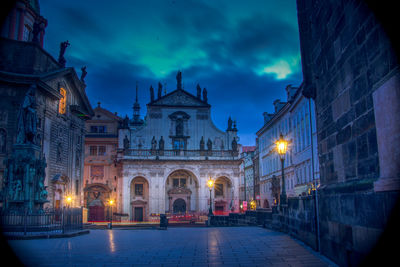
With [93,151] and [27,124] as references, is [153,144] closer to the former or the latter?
[93,151]

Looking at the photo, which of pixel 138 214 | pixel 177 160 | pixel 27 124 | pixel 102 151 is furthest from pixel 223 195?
pixel 27 124

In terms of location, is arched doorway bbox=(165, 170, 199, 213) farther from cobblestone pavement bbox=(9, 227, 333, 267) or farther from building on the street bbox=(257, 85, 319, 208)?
cobblestone pavement bbox=(9, 227, 333, 267)

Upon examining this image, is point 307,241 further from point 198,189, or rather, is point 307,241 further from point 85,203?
point 85,203

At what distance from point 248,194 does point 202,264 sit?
196ft

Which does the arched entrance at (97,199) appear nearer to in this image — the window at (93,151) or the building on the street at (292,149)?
the window at (93,151)

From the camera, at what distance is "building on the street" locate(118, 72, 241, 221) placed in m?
47.8

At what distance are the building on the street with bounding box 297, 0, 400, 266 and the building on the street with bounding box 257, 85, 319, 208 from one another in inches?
525

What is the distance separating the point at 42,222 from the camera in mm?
16516

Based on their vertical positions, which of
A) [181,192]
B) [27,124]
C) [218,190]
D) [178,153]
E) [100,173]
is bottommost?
[181,192]

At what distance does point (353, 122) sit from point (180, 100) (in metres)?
46.7

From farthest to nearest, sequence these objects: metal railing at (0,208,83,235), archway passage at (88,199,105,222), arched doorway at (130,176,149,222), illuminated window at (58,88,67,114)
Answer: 1. archway passage at (88,199,105,222)
2. arched doorway at (130,176,149,222)
3. illuminated window at (58,88,67,114)
4. metal railing at (0,208,83,235)

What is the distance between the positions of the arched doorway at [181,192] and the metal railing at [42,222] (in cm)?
3252

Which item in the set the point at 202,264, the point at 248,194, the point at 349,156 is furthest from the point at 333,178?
the point at 248,194

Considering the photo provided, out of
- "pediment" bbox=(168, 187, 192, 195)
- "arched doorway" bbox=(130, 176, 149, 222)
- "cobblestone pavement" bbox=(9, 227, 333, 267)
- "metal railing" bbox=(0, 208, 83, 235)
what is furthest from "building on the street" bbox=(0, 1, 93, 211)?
"pediment" bbox=(168, 187, 192, 195)
